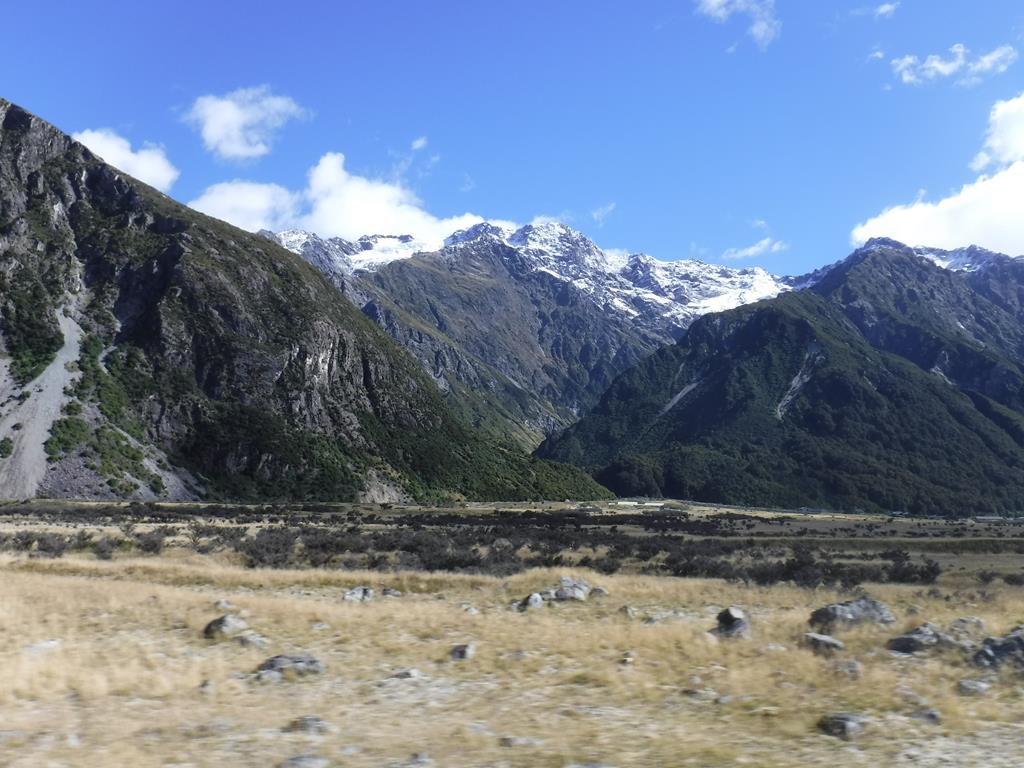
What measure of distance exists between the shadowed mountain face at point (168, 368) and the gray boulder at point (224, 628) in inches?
4305

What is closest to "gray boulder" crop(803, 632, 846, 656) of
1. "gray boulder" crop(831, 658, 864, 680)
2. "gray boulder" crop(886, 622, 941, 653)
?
"gray boulder" crop(831, 658, 864, 680)

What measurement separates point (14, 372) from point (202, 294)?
47.5 meters

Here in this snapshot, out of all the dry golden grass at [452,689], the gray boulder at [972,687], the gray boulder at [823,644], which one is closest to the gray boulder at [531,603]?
the dry golden grass at [452,689]

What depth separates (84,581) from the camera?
26.1 m

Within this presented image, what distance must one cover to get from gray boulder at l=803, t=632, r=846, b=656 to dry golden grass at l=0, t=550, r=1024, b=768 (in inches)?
16.2

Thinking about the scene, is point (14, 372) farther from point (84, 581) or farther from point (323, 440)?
point (84, 581)

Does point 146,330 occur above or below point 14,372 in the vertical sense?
above

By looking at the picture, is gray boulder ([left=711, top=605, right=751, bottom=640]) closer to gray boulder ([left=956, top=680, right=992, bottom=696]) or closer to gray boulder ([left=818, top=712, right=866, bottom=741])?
gray boulder ([left=956, top=680, right=992, bottom=696])

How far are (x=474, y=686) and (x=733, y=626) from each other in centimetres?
801

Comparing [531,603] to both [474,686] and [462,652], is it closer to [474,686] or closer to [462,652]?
[462,652]

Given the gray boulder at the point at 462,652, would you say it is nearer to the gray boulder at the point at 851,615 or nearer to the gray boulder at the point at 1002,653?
the gray boulder at the point at 851,615

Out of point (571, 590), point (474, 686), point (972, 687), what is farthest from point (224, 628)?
point (972, 687)

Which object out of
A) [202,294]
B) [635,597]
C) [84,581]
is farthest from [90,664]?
[202,294]

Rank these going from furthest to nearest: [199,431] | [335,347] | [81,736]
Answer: [335,347], [199,431], [81,736]
